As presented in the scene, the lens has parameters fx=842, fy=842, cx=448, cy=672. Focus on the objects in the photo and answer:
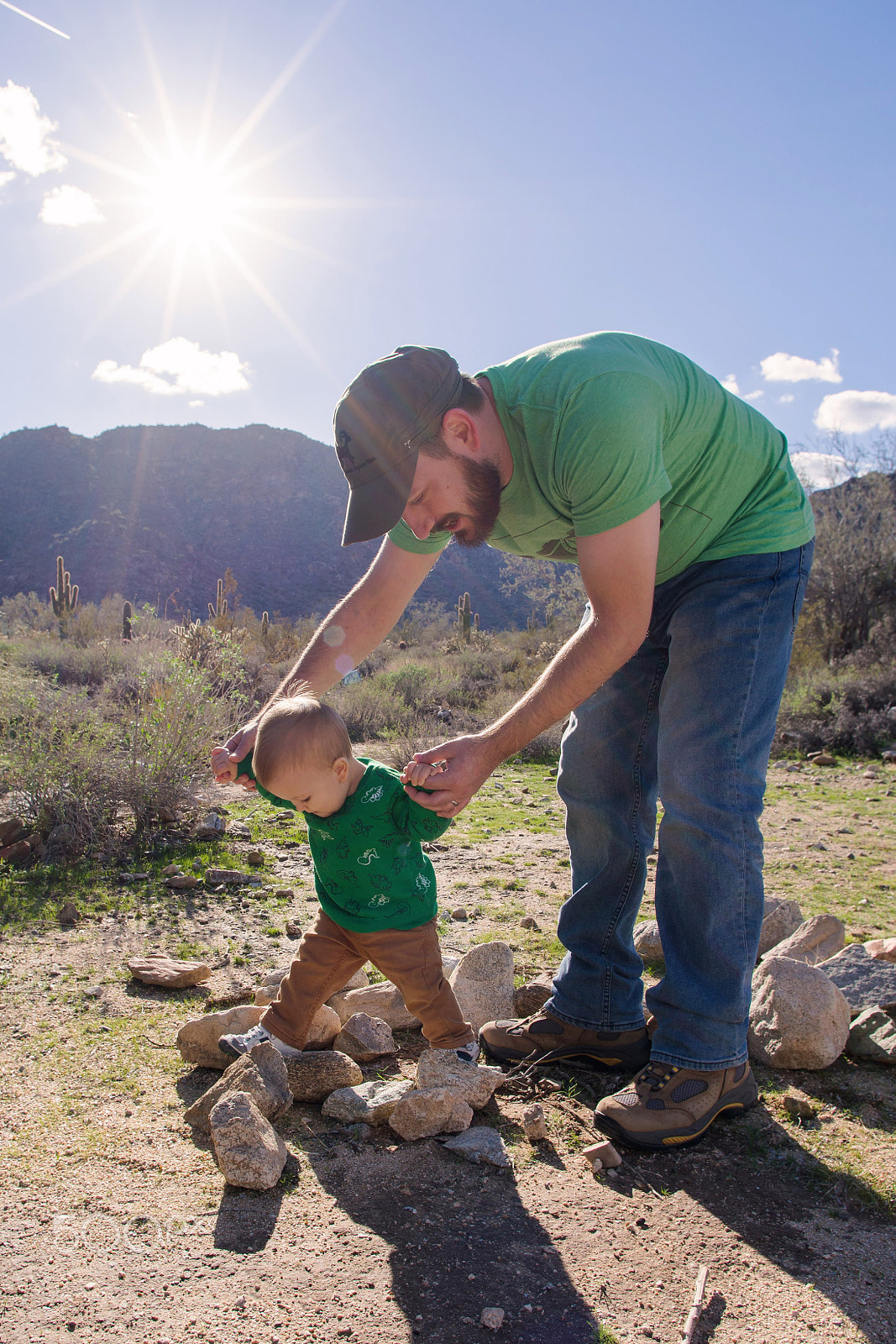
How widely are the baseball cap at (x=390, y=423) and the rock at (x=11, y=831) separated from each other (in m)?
3.34

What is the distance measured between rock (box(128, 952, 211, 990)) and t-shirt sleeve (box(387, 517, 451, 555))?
5.35ft

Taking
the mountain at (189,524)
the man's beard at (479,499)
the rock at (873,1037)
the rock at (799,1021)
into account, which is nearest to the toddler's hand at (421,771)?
the man's beard at (479,499)

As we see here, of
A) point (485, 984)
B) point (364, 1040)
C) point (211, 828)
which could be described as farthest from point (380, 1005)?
point (211, 828)

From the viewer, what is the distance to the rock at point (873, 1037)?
242 centimetres

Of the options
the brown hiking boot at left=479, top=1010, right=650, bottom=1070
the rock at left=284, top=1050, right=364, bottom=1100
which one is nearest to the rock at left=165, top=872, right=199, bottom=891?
the rock at left=284, top=1050, right=364, bottom=1100

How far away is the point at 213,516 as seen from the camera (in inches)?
2104

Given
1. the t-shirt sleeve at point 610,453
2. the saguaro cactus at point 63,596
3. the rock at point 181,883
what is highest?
the saguaro cactus at point 63,596

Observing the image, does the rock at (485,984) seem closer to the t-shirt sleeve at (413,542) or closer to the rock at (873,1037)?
A: the rock at (873,1037)

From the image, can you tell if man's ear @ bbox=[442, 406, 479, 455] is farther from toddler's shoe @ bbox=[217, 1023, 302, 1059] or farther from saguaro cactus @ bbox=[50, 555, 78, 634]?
saguaro cactus @ bbox=[50, 555, 78, 634]

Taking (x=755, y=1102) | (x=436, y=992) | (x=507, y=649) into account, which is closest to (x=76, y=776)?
(x=436, y=992)

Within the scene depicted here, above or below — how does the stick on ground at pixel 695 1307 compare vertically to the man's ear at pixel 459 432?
below

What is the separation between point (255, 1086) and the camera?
2088 millimetres

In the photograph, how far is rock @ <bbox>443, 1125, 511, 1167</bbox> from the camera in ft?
6.52

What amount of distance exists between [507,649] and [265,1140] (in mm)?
16548
